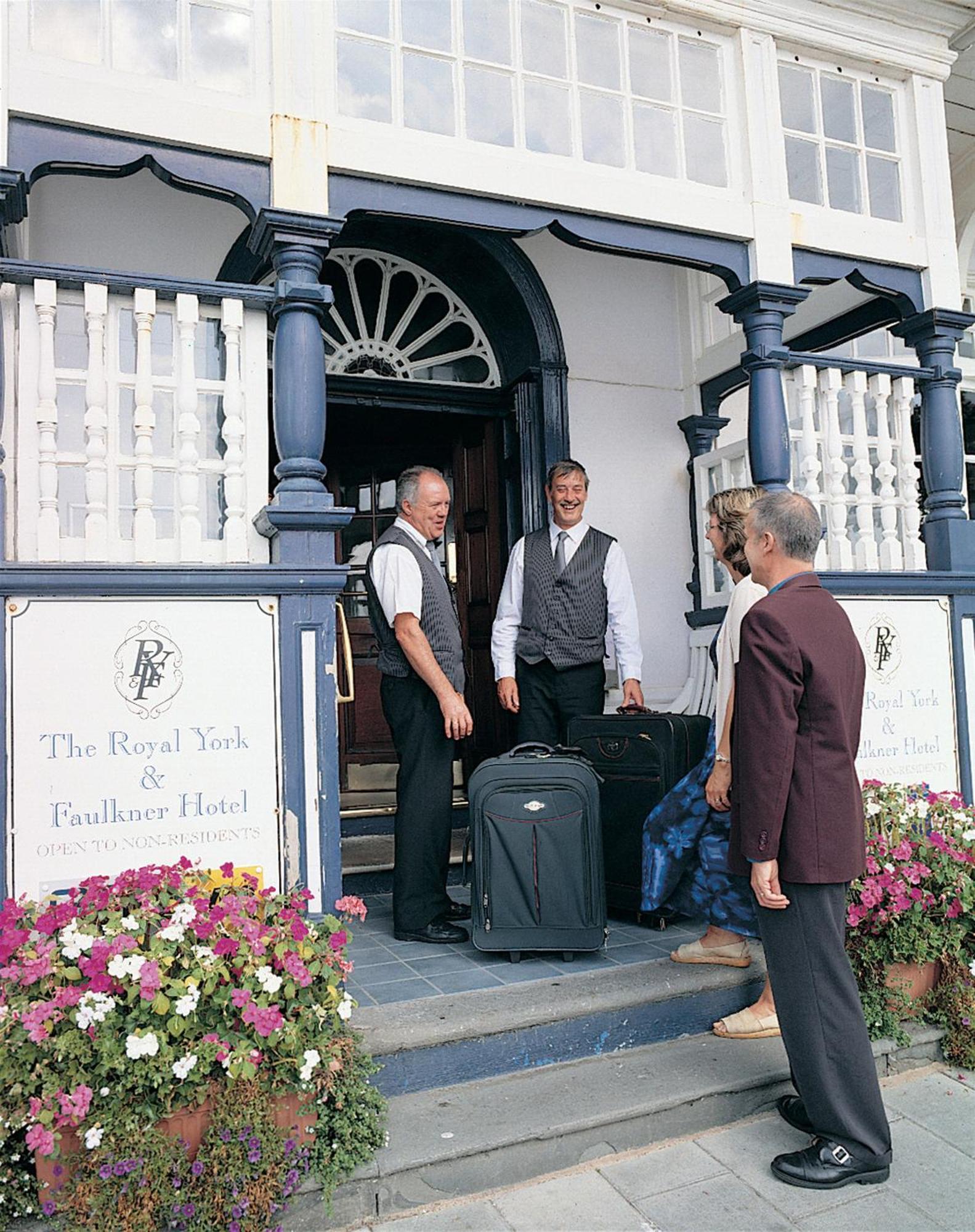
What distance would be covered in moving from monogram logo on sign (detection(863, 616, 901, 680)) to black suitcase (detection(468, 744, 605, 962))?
1530 mm

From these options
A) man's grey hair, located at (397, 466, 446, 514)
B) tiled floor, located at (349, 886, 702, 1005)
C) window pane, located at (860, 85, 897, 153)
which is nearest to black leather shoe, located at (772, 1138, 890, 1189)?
tiled floor, located at (349, 886, 702, 1005)

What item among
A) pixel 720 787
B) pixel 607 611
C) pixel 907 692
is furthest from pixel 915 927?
pixel 607 611

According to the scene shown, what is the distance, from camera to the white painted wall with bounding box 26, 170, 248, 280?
4621 millimetres

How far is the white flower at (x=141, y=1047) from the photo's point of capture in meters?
2.31

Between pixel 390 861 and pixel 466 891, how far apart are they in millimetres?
382

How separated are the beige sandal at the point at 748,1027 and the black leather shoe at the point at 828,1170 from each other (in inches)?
26.2

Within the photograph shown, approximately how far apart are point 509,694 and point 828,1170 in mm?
2394

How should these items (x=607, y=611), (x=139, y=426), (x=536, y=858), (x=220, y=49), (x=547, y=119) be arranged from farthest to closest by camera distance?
(x=607, y=611)
(x=547, y=119)
(x=536, y=858)
(x=220, y=49)
(x=139, y=426)

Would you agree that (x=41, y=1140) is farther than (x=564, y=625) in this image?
No

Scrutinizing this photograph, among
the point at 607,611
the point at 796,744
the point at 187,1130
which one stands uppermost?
the point at 607,611

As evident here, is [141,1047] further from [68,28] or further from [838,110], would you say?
[838,110]

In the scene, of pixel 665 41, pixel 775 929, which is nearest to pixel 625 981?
pixel 775 929

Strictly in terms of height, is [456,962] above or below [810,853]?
below

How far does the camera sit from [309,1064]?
2445 millimetres
